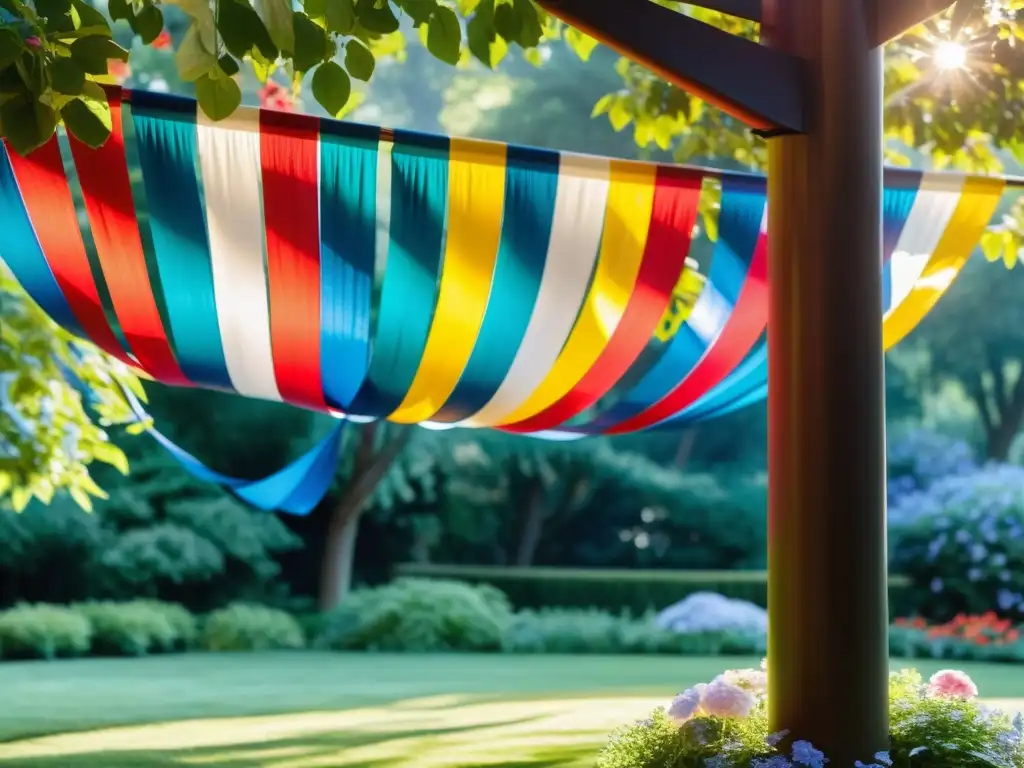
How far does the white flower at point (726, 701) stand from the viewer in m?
2.63

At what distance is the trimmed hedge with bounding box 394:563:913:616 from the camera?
34.9 ft

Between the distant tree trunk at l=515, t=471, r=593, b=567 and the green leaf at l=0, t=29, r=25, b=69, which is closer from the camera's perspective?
the green leaf at l=0, t=29, r=25, b=69

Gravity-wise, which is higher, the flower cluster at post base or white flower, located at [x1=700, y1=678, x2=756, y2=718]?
white flower, located at [x1=700, y1=678, x2=756, y2=718]

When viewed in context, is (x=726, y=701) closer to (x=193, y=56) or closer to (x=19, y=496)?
(x=193, y=56)

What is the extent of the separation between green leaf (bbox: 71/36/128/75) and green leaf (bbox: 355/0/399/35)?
15.3 inches

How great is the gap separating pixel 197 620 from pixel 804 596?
8.19m

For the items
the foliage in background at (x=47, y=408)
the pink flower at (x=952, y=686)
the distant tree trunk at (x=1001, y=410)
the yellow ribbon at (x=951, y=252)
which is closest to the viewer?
the pink flower at (x=952, y=686)

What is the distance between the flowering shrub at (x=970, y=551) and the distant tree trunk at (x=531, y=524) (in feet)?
16.4

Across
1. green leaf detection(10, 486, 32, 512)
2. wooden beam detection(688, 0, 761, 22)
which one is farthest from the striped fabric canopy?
green leaf detection(10, 486, 32, 512)

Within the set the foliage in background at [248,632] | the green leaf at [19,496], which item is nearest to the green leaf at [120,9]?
the green leaf at [19,496]

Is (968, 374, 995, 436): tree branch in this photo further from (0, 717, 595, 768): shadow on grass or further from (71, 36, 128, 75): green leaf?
(71, 36, 128, 75): green leaf

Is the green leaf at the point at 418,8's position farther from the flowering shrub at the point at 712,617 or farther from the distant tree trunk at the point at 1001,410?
the distant tree trunk at the point at 1001,410

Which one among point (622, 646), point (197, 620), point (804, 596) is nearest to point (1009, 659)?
point (622, 646)

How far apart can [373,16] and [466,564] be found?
41.3ft
